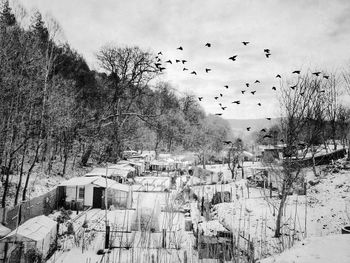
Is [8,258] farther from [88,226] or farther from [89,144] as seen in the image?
[89,144]

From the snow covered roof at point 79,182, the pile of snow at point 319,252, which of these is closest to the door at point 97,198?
the snow covered roof at point 79,182

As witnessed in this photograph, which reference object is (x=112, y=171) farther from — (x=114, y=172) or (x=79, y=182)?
(x=79, y=182)

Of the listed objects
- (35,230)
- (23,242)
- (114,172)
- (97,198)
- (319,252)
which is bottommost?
(97,198)

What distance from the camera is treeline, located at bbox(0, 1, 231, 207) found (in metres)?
15.1

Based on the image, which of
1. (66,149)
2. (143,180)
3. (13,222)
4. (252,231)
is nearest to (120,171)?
(143,180)

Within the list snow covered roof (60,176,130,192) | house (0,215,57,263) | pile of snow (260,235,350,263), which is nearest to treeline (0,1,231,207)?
snow covered roof (60,176,130,192)

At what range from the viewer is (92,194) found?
22.0 meters

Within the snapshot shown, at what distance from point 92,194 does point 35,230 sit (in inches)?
406

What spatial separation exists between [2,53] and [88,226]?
11507mm

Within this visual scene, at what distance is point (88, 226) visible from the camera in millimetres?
16734

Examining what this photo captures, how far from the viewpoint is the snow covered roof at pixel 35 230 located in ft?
35.9

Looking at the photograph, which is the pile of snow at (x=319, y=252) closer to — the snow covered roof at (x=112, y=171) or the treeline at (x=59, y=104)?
the treeline at (x=59, y=104)

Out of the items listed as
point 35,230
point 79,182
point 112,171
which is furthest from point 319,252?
point 112,171

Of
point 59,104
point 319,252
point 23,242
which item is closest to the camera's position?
point 319,252
